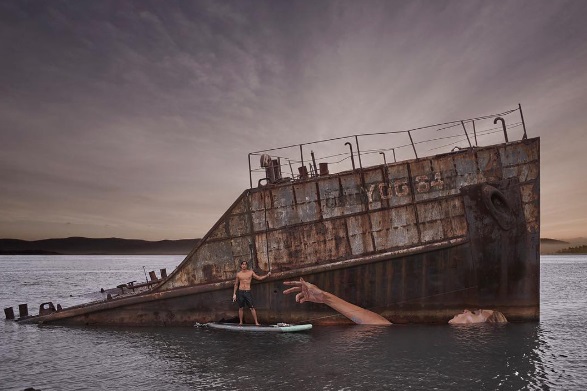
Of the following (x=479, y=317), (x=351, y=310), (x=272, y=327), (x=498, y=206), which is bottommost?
(x=479, y=317)

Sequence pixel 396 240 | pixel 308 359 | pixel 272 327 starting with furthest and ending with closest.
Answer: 1. pixel 396 240
2. pixel 272 327
3. pixel 308 359

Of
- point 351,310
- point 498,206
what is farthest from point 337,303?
point 498,206

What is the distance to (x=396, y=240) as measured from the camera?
1279cm

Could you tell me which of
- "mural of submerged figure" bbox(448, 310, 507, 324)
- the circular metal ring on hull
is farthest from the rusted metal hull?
"mural of submerged figure" bbox(448, 310, 507, 324)

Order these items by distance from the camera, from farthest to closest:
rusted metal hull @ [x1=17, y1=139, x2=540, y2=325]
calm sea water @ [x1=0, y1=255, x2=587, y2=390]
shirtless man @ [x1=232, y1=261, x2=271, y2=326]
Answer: shirtless man @ [x1=232, y1=261, x2=271, y2=326] < rusted metal hull @ [x1=17, y1=139, x2=540, y2=325] < calm sea water @ [x1=0, y1=255, x2=587, y2=390]

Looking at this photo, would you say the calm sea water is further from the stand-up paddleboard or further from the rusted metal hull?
the rusted metal hull

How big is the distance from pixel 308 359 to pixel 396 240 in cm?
498

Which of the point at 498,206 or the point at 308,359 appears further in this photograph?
the point at 498,206

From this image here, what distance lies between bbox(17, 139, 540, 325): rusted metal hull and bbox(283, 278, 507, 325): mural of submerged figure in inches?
7.5

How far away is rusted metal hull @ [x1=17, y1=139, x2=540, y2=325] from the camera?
492 inches

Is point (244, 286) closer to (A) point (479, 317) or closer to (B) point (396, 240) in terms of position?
(B) point (396, 240)

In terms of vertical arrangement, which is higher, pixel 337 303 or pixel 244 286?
pixel 244 286

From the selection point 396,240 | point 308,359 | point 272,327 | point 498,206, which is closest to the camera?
point 308,359

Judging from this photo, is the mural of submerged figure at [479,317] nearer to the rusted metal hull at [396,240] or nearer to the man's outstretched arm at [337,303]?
the rusted metal hull at [396,240]
